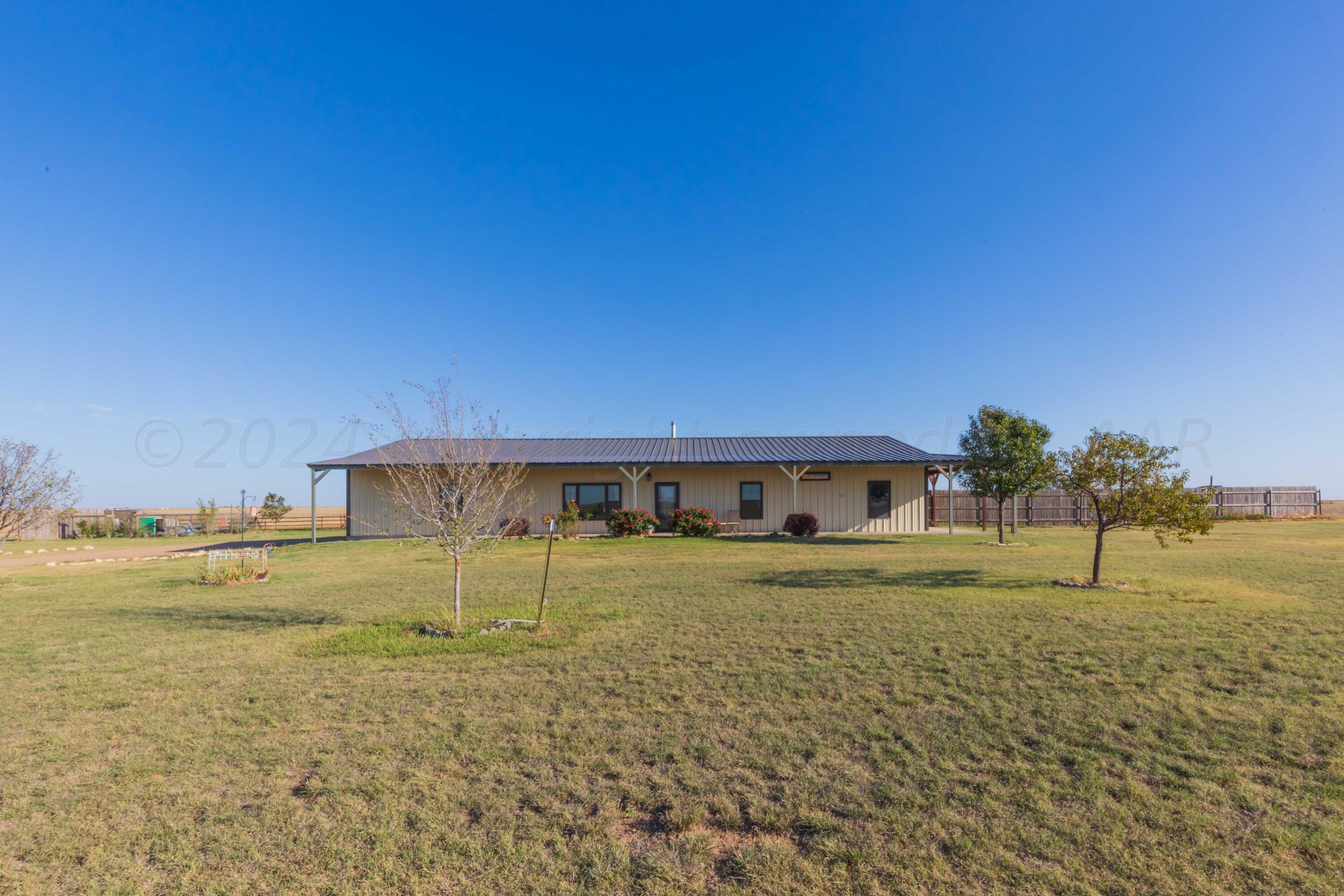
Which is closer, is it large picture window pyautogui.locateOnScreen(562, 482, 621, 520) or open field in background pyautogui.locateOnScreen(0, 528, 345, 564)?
open field in background pyautogui.locateOnScreen(0, 528, 345, 564)

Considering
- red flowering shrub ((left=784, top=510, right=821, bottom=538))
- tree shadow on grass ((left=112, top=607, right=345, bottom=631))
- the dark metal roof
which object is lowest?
tree shadow on grass ((left=112, top=607, right=345, bottom=631))

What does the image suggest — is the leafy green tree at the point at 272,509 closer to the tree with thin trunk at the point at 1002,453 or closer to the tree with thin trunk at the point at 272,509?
the tree with thin trunk at the point at 272,509

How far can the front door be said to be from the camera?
23250mm

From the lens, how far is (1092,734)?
423cm

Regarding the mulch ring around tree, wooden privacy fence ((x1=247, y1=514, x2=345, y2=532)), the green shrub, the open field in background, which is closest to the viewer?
the mulch ring around tree

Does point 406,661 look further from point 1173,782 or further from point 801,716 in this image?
point 1173,782

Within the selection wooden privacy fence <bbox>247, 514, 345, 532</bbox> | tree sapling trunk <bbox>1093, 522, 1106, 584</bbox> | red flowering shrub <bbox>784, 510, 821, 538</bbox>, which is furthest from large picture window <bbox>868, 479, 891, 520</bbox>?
wooden privacy fence <bbox>247, 514, 345, 532</bbox>

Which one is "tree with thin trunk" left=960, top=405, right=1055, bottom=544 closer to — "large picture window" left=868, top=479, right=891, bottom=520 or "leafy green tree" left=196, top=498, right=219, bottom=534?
"large picture window" left=868, top=479, right=891, bottom=520

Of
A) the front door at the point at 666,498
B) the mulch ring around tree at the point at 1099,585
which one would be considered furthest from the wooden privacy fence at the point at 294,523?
the mulch ring around tree at the point at 1099,585

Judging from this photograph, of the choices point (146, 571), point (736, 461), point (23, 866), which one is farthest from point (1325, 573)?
point (146, 571)

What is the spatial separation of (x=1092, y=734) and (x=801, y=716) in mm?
1904

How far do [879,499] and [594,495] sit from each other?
34.6ft

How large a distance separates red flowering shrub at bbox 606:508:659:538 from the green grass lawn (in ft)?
41.2

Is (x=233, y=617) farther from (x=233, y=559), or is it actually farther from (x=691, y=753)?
(x=691, y=753)
